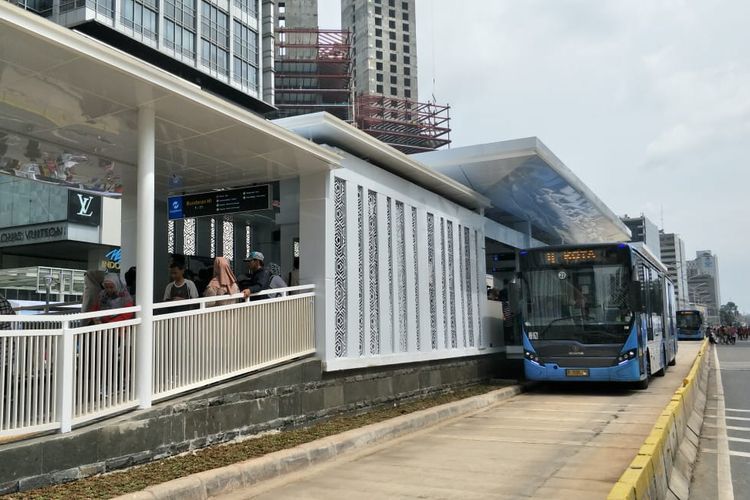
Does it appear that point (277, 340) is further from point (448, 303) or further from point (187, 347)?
point (448, 303)

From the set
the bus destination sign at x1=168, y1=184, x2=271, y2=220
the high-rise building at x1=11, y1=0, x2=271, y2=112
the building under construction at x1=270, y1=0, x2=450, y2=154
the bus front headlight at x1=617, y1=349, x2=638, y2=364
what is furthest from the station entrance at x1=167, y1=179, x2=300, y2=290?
the building under construction at x1=270, y1=0, x2=450, y2=154

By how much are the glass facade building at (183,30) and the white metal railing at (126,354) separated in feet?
142

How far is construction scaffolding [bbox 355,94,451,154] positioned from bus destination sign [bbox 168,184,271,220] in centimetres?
10846

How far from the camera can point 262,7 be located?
6712 centimetres

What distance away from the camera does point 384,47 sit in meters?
137

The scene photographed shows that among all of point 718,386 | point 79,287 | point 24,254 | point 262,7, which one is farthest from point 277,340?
point 262,7

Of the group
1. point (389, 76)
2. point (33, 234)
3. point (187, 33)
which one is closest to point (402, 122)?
point (389, 76)

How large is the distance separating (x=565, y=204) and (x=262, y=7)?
192ft

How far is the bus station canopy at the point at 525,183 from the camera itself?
13.5m

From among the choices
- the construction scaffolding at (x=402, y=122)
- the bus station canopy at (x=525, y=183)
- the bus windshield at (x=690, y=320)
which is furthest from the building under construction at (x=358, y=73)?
the bus station canopy at (x=525, y=183)

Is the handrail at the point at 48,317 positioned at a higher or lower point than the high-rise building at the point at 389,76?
lower

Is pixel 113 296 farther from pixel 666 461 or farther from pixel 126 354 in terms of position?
pixel 666 461

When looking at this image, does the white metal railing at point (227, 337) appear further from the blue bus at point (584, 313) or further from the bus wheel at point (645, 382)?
the bus wheel at point (645, 382)

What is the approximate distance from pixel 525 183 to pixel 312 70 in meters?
103
